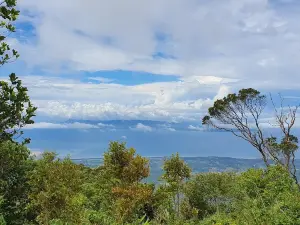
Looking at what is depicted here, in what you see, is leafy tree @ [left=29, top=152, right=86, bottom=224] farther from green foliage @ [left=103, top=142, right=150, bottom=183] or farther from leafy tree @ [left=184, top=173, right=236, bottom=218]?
leafy tree @ [left=184, top=173, right=236, bottom=218]

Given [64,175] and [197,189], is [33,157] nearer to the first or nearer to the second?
[64,175]

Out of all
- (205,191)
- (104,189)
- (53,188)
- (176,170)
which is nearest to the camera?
(53,188)

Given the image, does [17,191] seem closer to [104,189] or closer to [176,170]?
[104,189]

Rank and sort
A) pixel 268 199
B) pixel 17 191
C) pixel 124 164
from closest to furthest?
1. pixel 268 199
2. pixel 124 164
3. pixel 17 191

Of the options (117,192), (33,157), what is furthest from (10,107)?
(33,157)

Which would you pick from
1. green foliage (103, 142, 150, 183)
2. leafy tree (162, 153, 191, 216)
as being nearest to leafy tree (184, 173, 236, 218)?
leafy tree (162, 153, 191, 216)

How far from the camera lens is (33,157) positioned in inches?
1639

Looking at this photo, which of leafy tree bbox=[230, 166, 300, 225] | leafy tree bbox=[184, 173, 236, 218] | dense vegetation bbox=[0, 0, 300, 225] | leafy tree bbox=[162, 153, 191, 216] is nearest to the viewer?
leafy tree bbox=[230, 166, 300, 225]

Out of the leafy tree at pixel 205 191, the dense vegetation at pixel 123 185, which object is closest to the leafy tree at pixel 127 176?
the dense vegetation at pixel 123 185

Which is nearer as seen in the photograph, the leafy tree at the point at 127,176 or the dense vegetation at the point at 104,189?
the dense vegetation at the point at 104,189

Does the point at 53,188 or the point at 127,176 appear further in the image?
the point at 127,176

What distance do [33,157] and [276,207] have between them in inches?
1217

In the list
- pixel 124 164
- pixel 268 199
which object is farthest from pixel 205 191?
pixel 268 199

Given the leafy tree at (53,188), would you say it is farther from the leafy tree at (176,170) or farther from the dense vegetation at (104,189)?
the leafy tree at (176,170)
